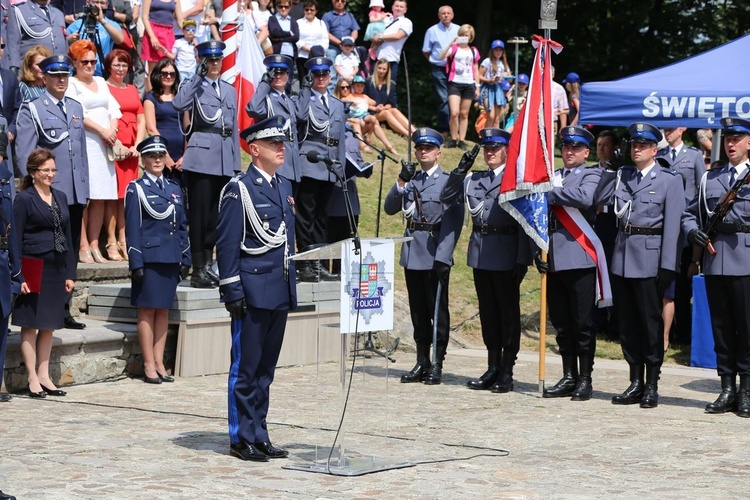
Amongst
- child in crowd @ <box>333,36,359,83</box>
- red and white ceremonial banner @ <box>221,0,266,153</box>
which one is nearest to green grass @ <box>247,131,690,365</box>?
child in crowd @ <box>333,36,359,83</box>

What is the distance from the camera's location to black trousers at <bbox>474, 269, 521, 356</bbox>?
411 inches

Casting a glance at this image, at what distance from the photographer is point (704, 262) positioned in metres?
9.72

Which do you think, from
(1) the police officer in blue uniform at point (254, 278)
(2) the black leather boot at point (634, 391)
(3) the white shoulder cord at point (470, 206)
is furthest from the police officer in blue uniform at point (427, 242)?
(1) the police officer in blue uniform at point (254, 278)

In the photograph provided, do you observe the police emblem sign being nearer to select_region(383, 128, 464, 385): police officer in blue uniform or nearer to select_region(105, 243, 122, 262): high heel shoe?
select_region(383, 128, 464, 385): police officer in blue uniform

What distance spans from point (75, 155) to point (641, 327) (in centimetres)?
493

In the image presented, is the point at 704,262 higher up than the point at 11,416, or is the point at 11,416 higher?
the point at 704,262

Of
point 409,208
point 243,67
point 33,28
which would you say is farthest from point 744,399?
point 33,28

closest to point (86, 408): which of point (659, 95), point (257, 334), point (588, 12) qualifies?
point (257, 334)

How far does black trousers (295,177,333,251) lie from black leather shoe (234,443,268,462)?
15.9 ft

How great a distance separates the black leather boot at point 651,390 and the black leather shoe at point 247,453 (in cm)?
356

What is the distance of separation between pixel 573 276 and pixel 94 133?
464cm

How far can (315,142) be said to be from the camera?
1222cm

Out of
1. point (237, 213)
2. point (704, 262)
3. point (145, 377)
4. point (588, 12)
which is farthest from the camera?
point (588, 12)

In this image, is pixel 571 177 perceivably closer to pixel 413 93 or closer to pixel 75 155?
pixel 75 155
